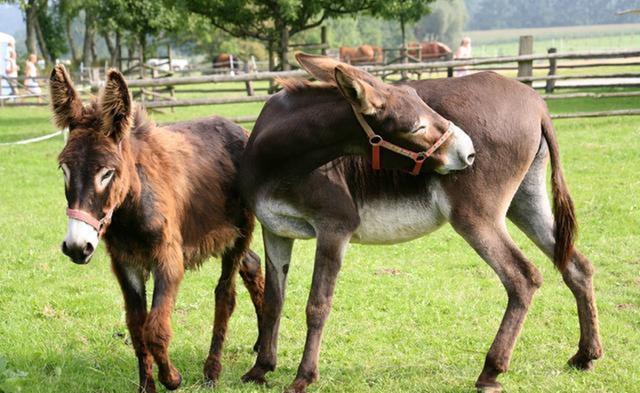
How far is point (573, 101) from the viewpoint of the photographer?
2098cm

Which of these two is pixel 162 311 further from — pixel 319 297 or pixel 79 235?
pixel 319 297

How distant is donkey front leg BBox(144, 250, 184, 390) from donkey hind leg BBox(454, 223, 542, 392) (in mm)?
1778

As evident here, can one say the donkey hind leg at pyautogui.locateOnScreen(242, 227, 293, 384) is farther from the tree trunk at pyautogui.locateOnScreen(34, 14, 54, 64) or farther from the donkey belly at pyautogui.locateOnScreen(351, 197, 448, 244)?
the tree trunk at pyautogui.locateOnScreen(34, 14, 54, 64)

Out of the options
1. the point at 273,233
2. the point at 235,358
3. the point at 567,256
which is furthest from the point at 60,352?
the point at 567,256

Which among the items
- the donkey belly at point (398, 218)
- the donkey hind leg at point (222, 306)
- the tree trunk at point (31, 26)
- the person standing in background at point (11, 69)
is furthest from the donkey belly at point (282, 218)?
the tree trunk at point (31, 26)

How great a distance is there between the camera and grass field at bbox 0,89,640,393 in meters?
4.81

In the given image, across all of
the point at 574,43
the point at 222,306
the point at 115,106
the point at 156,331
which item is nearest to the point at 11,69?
the point at 222,306

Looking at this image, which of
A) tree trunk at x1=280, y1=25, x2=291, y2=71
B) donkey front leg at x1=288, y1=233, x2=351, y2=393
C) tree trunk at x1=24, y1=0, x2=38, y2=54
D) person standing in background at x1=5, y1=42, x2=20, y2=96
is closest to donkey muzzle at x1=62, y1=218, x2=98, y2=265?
donkey front leg at x1=288, y1=233, x2=351, y2=393

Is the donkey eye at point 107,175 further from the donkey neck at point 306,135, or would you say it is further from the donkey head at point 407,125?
the donkey head at point 407,125

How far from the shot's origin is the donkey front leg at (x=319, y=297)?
14.5 ft

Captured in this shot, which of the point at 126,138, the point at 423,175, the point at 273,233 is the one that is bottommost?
the point at 273,233

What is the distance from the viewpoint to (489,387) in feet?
14.5

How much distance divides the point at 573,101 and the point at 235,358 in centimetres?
1811

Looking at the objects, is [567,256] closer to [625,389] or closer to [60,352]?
[625,389]
